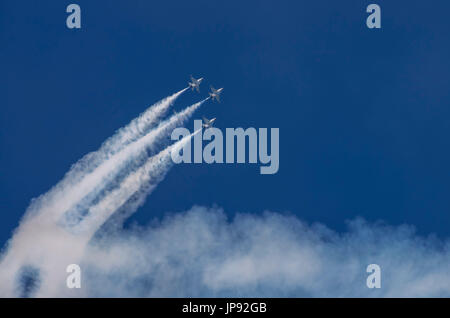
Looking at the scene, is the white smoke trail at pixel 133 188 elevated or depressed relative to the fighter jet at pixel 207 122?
depressed

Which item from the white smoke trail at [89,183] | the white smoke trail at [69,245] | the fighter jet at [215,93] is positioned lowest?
the white smoke trail at [69,245]

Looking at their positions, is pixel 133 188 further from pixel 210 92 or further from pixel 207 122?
pixel 210 92

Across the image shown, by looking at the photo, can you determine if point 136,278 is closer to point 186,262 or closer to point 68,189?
point 186,262

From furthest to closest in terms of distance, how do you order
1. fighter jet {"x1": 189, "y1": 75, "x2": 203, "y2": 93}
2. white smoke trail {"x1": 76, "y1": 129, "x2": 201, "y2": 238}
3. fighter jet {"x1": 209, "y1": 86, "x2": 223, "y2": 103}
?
fighter jet {"x1": 209, "y1": 86, "x2": 223, "y2": 103} → fighter jet {"x1": 189, "y1": 75, "x2": 203, "y2": 93} → white smoke trail {"x1": 76, "y1": 129, "x2": 201, "y2": 238}

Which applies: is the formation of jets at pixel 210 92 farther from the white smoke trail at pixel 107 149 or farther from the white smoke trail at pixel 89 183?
the white smoke trail at pixel 89 183

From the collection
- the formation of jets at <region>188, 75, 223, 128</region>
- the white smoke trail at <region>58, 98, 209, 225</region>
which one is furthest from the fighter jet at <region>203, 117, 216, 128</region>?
the white smoke trail at <region>58, 98, 209, 225</region>

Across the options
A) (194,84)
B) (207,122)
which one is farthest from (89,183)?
(194,84)

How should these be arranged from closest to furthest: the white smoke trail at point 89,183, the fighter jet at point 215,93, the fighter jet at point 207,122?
1. the white smoke trail at point 89,183
2. the fighter jet at point 207,122
3. the fighter jet at point 215,93

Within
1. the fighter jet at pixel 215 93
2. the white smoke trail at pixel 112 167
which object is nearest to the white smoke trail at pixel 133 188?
the white smoke trail at pixel 112 167

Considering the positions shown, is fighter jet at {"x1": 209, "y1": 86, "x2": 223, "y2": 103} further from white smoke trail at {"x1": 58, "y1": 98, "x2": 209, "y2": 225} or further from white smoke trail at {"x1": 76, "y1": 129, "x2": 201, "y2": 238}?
white smoke trail at {"x1": 76, "y1": 129, "x2": 201, "y2": 238}
